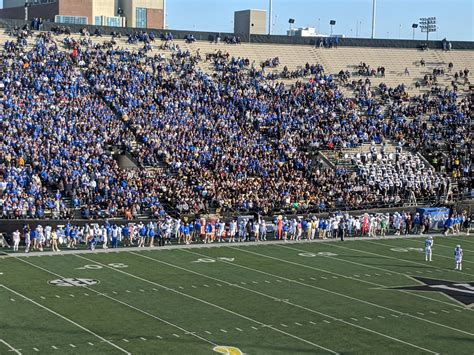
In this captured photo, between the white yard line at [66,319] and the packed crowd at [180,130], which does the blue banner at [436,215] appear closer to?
the packed crowd at [180,130]

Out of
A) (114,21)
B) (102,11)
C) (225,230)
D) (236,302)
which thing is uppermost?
(102,11)

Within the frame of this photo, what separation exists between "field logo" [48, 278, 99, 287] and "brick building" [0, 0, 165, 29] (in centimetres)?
4720

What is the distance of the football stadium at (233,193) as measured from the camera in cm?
1916

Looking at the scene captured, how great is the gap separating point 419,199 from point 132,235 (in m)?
15.0

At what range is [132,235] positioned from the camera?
98.4 ft

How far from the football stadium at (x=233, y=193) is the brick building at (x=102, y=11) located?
574 inches

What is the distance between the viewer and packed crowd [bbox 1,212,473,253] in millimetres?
29188

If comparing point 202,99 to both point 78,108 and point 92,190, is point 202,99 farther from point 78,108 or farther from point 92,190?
point 92,190

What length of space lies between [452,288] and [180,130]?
19.2 meters

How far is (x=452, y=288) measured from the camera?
77.0 ft

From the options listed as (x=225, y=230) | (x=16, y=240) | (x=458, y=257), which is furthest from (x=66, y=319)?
(x=225, y=230)

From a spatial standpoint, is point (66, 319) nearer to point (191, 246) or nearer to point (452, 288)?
point (452, 288)

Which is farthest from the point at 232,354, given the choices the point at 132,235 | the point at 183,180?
the point at 183,180

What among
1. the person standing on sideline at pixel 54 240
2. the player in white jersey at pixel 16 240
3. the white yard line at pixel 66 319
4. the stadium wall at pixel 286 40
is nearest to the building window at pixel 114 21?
the stadium wall at pixel 286 40
